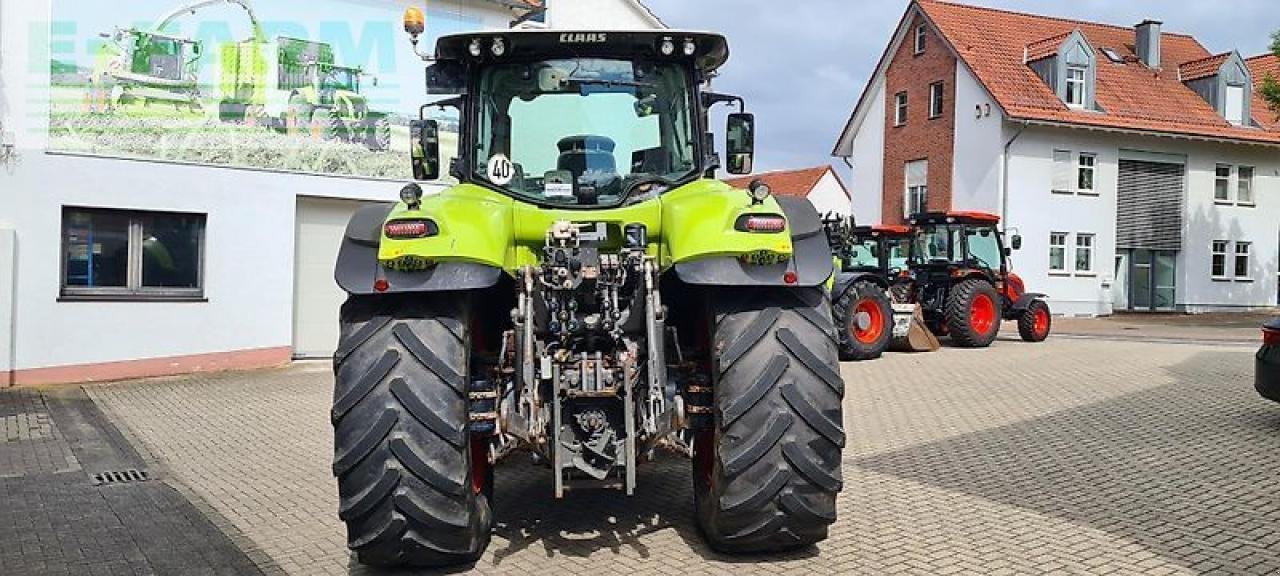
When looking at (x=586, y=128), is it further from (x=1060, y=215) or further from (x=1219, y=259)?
(x=1219, y=259)

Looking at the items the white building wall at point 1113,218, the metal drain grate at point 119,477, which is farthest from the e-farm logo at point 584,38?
the white building wall at point 1113,218

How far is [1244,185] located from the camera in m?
30.5

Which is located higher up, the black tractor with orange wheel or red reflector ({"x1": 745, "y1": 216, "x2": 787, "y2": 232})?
red reflector ({"x1": 745, "y1": 216, "x2": 787, "y2": 232})

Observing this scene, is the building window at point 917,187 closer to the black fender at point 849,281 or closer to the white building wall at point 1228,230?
the white building wall at point 1228,230

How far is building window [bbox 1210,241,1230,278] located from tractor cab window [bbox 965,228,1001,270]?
16.9m

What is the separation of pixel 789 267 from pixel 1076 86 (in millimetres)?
27237

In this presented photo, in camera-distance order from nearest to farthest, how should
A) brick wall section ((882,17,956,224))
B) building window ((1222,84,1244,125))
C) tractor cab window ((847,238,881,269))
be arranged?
tractor cab window ((847,238,881,269)) < brick wall section ((882,17,956,224)) < building window ((1222,84,1244,125))

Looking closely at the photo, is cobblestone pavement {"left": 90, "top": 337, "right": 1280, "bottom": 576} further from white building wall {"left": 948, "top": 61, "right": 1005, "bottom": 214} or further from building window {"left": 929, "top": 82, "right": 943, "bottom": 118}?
building window {"left": 929, "top": 82, "right": 943, "bottom": 118}

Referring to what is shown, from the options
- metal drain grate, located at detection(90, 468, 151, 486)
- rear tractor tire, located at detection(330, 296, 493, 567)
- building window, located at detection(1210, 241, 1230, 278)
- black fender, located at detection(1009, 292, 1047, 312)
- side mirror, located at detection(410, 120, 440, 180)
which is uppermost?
building window, located at detection(1210, 241, 1230, 278)

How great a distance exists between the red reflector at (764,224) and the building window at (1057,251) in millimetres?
24956

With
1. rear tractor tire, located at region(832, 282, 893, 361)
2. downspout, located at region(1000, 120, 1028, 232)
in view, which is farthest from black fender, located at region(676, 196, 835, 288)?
downspout, located at region(1000, 120, 1028, 232)

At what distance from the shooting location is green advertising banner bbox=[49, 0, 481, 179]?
12031 millimetres

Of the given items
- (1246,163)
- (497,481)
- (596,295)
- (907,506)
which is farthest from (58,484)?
(1246,163)

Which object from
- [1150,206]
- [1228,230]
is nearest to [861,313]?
[1150,206]
